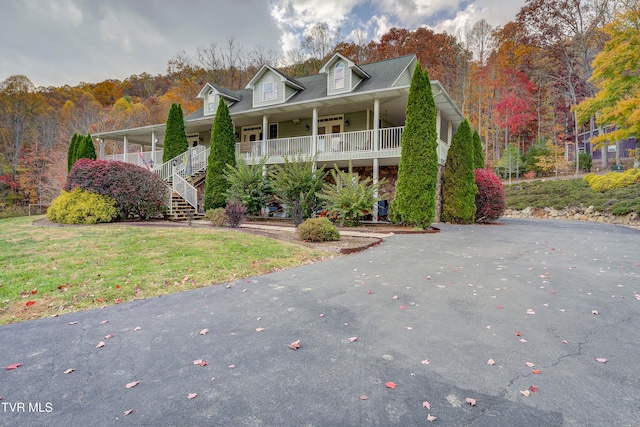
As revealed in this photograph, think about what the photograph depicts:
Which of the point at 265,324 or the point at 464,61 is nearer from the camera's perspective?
the point at 265,324

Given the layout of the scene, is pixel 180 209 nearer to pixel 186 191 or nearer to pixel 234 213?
pixel 186 191

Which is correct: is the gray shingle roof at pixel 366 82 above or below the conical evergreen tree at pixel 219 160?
above

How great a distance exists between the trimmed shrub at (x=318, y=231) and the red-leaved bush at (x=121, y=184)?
770cm

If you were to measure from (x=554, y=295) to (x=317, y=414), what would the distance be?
143 inches

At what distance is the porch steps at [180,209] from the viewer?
44.8 feet

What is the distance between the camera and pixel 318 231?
820 centimetres

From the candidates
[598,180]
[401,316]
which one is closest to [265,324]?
[401,316]

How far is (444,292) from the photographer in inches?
158

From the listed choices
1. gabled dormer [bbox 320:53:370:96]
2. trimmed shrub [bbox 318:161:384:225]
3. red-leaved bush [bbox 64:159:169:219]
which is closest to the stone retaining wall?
trimmed shrub [bbox 318:161:384:225]

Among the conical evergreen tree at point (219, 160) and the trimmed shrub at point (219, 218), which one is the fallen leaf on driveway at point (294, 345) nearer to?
the trimmed shrub at point (219, 218)

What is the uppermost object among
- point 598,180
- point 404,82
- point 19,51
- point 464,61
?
point 464,61

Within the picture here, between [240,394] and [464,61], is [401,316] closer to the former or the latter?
[240,394]

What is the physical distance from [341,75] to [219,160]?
23.6 feet

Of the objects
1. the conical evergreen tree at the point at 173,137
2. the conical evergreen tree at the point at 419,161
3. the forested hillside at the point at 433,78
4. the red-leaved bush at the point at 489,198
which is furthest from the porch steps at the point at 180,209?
the forested hillside at the point at 433,78
